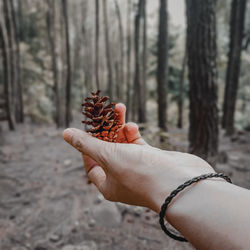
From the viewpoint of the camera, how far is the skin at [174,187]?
3.58 feet

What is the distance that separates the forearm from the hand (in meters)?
0.10

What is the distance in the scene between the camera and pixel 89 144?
1618 mm

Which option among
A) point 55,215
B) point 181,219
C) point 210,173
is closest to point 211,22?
point 210,173

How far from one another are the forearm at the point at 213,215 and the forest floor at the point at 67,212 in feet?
6.36

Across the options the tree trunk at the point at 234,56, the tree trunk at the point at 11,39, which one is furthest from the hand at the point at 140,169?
the tree trunk at the point at 11,39

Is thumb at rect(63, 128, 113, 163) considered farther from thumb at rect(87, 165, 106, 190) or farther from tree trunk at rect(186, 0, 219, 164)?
tree trunk at rect(186, 0, 219, 164)

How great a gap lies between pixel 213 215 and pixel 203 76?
3.47 metres

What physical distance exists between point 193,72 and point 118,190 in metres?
3.30

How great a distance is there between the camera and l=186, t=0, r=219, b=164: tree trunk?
4109 mm

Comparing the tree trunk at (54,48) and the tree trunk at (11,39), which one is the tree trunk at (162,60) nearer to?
the tree trunk at (54,48)

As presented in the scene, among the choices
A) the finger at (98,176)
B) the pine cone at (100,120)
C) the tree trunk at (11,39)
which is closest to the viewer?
the pine cone at (100,120)

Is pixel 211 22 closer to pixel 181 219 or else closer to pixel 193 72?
pixel 193 72

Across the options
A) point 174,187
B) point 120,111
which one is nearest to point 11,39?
point 120,111

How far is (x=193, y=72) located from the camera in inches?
169
